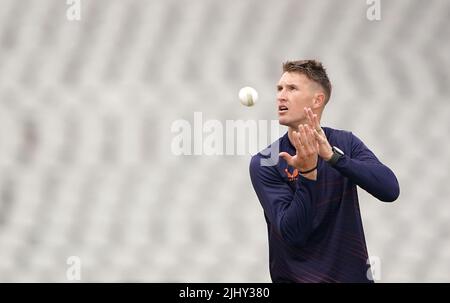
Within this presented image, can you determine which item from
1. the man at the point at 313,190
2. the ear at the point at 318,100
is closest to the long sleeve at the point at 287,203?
the man at the point at 313,190

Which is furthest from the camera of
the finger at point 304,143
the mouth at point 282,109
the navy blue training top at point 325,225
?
the mouth at point 282,109

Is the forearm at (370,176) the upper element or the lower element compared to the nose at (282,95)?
lower

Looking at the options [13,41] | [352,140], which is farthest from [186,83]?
[352,140]

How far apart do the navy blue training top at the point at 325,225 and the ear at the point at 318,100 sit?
0.12 m

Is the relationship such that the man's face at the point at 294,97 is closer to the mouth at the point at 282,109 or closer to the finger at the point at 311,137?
the mouth at the point at 282,109

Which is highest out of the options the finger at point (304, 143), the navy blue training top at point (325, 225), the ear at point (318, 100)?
the ear at point (318, 100)

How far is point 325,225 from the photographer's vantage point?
2.15 m

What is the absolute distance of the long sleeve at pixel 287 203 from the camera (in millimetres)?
2045

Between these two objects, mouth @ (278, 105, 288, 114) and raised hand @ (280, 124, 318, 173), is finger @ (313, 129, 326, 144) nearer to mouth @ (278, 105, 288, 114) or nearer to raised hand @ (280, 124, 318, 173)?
raised hand @ (280, 124, 318, 173)

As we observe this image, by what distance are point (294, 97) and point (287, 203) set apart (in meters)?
0.31

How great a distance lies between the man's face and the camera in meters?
2.19

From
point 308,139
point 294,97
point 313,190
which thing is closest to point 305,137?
point 308,139

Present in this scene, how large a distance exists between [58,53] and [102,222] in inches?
26.6

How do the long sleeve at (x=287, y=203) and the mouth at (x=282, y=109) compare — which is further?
the mouth at (x=282, y=109)
